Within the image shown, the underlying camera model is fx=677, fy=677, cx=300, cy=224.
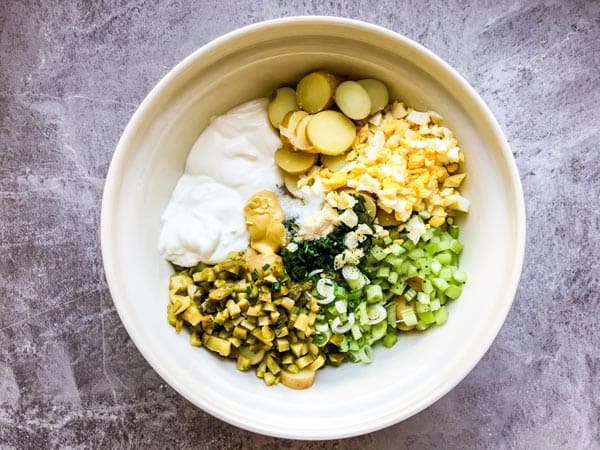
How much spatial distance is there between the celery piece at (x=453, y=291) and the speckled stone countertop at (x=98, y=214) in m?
0.28

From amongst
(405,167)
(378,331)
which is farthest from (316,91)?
(378,331)

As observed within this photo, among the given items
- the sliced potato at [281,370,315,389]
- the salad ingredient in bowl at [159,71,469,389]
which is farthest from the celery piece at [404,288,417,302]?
the sliced potato at [281,370,315,389]

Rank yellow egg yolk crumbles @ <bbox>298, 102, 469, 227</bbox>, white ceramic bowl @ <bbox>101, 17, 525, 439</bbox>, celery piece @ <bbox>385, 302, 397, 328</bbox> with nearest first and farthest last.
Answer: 1. white ceramic bowl @ <bbox>101, 17, 525, 439</bbox>
2. yellow egg yolk crumbles @ <bbox>298, 102, 469, 227</bbox>
3. celery piece @ <bbox>385, 302, 397, 328</bbox>

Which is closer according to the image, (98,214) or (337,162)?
(337,162)

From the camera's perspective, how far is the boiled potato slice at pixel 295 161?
77.2 inches

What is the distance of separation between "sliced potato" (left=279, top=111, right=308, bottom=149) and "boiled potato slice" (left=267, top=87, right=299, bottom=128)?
0.9 inches

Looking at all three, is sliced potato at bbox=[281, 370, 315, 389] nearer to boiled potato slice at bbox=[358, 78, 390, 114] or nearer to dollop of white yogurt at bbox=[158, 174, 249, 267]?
dollop of white yogurt at bbox=[158, 174, 249, 267]

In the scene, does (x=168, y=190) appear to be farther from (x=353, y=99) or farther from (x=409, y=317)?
(x=409, y=317)

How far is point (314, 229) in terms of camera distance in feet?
6.35

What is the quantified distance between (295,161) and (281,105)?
169 mm

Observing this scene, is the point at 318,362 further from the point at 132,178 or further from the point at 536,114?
the point at 536,114

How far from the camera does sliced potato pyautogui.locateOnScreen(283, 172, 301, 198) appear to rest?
198 cm

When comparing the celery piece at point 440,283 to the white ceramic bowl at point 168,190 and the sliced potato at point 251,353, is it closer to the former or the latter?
the white ceramic bowl at point 168,190

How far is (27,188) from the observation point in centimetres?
212
